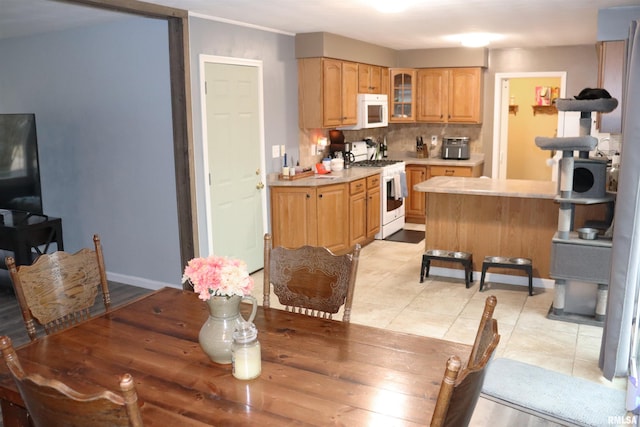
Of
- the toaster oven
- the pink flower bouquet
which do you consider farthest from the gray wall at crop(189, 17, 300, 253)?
the pink flower bouquet

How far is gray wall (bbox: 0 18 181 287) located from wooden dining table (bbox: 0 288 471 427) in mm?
2750

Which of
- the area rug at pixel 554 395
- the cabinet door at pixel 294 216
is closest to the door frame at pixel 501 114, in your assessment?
the cabinet door at pixel 294 216

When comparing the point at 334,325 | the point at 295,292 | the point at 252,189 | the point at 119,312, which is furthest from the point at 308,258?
the point at 252,189

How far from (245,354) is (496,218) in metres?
3.92

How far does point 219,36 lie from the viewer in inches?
197

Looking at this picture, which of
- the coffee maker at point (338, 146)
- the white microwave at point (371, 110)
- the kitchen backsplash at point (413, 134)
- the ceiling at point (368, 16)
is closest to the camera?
the ceiling at point (368, 16)

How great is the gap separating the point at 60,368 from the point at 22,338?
2.65 metres

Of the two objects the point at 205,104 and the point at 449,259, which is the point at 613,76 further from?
the point at 205,104

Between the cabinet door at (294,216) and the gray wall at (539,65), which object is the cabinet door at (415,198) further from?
the cabinet door at (294,216)

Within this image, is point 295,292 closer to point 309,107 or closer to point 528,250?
point 528,250

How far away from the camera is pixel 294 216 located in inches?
232

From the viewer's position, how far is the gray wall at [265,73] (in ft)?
15.8

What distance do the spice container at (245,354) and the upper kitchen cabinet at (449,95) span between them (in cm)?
662

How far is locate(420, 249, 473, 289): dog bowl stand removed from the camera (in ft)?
17.0
